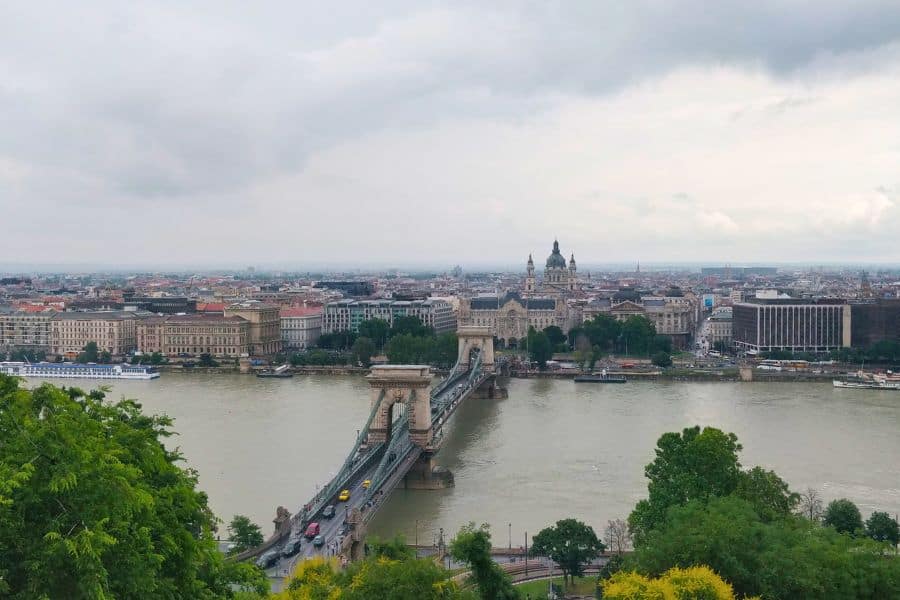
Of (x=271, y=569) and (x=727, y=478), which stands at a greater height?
(x=727, y=478)

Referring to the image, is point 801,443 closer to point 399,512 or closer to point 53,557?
point 399,512

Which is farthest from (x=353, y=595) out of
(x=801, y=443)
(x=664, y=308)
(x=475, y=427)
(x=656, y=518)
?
(x=664, y=308)

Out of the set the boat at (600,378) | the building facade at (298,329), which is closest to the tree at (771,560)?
the boat at (600,378)

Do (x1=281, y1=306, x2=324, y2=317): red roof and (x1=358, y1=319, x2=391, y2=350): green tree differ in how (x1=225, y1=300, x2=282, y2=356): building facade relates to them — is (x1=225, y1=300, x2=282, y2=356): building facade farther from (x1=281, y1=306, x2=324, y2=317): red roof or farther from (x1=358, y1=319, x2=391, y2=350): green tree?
(x1=358, y1=319, x2=391, y2=350): green tree

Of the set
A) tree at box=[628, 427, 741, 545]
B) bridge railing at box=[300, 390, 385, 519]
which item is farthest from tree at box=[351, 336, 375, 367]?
tree at box=[628, 427, 741, 545]

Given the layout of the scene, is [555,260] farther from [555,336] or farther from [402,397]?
[402,397]

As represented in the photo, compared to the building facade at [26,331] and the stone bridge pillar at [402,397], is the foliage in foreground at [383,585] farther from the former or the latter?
the building facade at [26,331]
